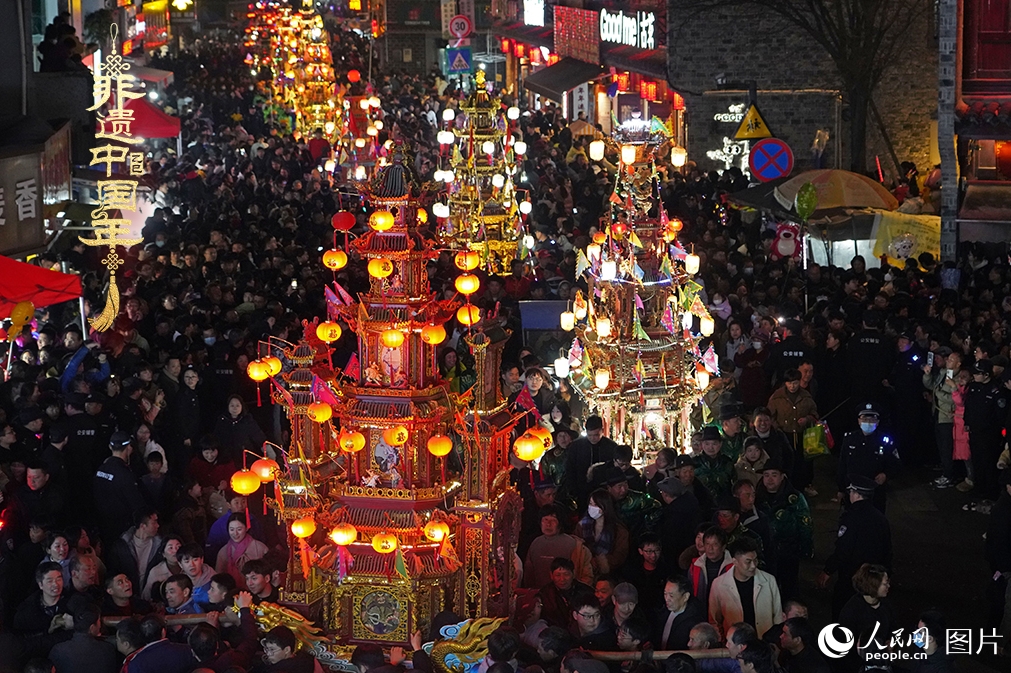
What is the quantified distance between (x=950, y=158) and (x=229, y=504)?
13857 millimetres

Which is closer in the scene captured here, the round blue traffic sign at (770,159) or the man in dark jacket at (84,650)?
the man in dark jacket at (84,650)

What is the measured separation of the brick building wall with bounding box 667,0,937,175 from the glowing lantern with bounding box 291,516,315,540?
73.7 ft

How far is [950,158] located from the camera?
72.0 feet

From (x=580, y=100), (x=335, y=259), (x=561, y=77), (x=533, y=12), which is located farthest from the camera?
(x=533, y=12)

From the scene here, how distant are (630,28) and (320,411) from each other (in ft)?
92.7

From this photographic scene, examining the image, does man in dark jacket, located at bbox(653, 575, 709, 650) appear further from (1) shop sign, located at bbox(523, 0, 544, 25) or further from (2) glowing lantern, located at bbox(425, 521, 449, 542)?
(1) shop sign, located at bbox(523, 0, 544, 25)

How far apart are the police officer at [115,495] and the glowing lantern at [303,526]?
2.13 m

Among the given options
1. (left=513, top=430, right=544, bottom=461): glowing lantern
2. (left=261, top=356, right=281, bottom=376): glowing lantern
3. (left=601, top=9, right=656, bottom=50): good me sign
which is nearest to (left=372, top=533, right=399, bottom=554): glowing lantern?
(left=513, top=430, right=544, bottom=461): glowing lantern

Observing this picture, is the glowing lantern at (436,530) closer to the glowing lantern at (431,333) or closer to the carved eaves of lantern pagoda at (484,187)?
the glowing lantern at (431,333)

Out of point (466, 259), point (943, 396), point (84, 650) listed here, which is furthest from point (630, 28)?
point (84, 650)

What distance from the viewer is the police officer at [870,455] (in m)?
12.0

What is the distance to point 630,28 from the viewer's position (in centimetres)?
3675

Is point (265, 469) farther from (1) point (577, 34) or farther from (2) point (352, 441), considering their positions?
(1) point (577, 34)

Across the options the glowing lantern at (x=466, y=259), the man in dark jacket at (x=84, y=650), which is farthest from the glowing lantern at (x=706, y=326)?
the man in dark jacket at (x=84, y=650)
